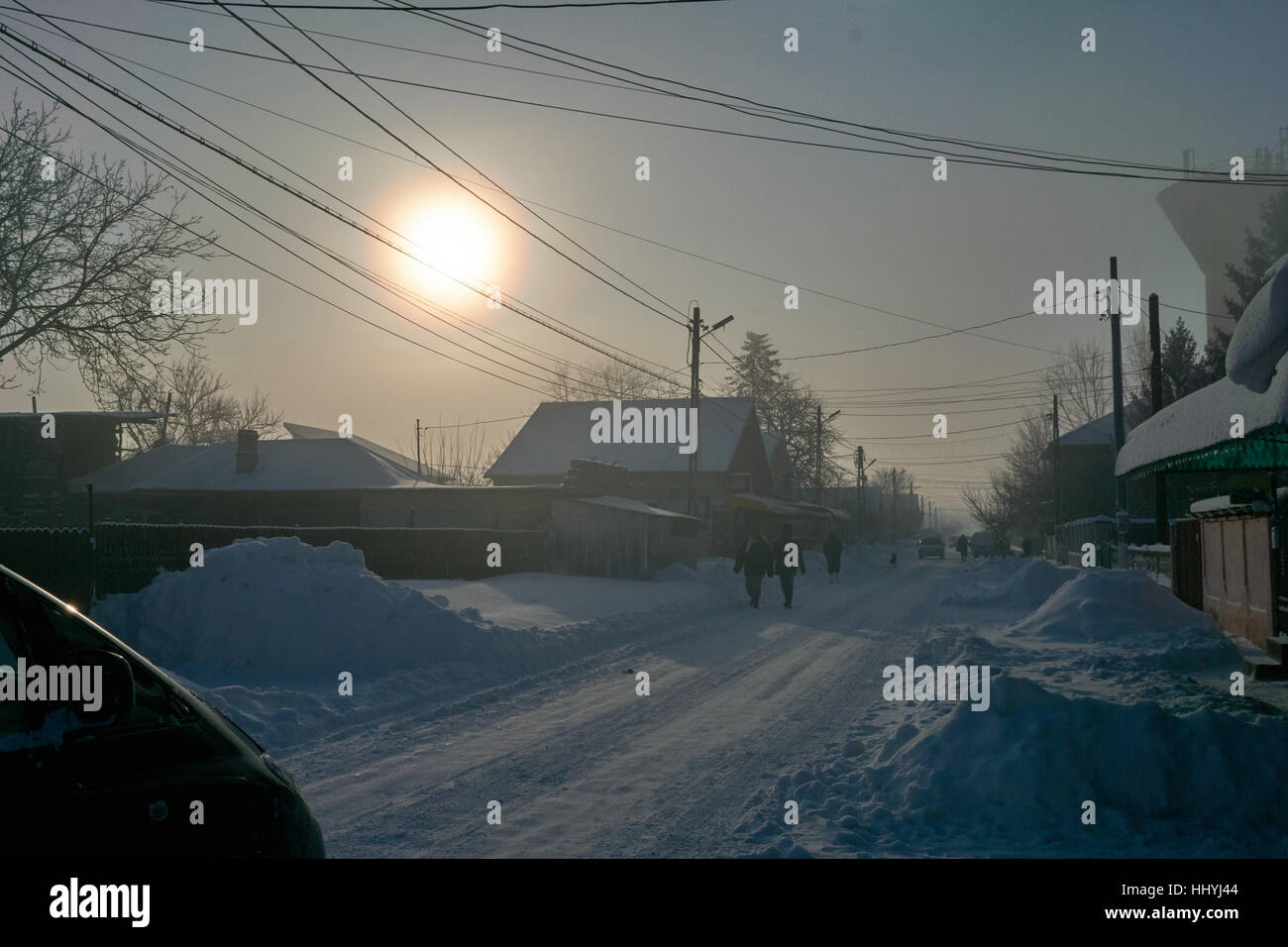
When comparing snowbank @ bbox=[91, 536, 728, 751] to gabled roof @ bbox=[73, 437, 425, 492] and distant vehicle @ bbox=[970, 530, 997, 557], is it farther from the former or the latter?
distant vehicle @ bbox=[970, 530, 997, 557]

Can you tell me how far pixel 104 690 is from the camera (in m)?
2.90

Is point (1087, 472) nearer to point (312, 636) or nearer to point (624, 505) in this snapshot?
point (624, 505)

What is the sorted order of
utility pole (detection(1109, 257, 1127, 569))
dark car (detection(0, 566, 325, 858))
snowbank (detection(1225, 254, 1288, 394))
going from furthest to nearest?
utility pole (detection(1109, 257, 1127, 569)), snowbank (detection(1225, 254, 1288, 394)), dark car (detection(0, 566, 325, 858))

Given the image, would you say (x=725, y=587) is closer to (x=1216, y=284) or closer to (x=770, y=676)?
(x=770, y=676)

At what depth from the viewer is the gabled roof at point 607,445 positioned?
53.8m

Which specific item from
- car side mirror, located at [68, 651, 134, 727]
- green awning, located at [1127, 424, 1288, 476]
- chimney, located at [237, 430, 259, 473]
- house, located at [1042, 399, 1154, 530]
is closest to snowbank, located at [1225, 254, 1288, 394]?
green awning, located at [1127, 424, 1288, 476]

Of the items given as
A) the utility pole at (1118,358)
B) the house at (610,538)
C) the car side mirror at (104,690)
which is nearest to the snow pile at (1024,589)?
the utility pole at (1118,358)

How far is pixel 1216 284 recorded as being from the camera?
122250mm

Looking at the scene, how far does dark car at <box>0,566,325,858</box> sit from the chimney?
43308 millimetres

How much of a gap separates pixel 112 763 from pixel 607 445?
53.2 meters

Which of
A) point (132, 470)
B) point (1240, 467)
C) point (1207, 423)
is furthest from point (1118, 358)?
point (132, 470)

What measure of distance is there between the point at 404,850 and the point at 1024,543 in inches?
2779

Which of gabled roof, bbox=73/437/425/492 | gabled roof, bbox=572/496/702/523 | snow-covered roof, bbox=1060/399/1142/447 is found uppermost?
snow-covered roof, bbox=1060/399/1142/447

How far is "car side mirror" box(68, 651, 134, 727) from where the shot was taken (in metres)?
2.91
